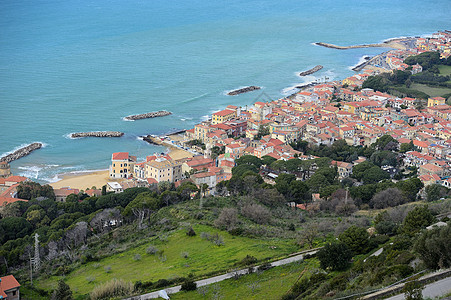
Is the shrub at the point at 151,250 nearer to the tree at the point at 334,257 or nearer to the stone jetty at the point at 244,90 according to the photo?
the tree at the point at 334,257

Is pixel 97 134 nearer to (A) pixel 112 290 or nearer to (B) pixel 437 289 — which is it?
(A) pixel 112 290

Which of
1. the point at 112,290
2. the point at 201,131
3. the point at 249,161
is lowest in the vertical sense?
the point at 249,161

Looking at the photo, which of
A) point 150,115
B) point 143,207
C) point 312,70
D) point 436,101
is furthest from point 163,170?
point 312,70

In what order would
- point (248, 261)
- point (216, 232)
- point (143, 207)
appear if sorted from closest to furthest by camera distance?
1. point (248, 261)
2. point (216, 232)
3. point (143, 207)

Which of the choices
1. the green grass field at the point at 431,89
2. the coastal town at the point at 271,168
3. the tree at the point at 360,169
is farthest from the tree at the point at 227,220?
the green grass field at the point at 431,89

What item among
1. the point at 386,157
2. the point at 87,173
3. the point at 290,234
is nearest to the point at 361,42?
the point at 386,157

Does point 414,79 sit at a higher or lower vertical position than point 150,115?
lower

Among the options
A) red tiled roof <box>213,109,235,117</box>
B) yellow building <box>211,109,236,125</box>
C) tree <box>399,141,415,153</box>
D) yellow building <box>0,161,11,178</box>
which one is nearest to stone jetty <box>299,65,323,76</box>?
red tiled roof <box>213,109,235,117</box>

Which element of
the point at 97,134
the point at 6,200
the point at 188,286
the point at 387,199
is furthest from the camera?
the point at 97,134
